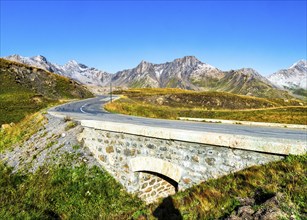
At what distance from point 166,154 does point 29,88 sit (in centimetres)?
6279

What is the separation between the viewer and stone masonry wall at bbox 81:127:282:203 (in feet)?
24.6

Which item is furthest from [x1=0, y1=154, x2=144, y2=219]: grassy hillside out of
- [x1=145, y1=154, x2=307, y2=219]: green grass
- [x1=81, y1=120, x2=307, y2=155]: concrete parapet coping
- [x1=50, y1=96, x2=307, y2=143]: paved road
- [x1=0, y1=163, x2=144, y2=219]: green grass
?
[x1=50, y1=96, x2=307, y2=143]: paved road

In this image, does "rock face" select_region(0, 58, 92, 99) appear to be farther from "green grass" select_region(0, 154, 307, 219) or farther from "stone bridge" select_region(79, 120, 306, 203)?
"stone bridge" select_region(79, 120, 306, 203)

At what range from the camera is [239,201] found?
596 centimetres

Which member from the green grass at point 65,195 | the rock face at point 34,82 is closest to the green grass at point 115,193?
the green grass at point 65,195

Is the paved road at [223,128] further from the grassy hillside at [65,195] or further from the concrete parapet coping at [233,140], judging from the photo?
the grassy hillside at [65,195]

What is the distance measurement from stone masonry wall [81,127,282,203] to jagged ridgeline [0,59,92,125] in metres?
35.0

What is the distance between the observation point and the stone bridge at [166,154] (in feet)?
23.2

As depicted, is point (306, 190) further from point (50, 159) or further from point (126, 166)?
point (50, 159)

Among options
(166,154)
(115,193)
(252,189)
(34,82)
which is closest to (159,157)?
(166,154)

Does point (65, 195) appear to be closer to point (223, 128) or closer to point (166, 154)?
point (166, 154)

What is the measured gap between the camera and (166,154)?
29.9 feet

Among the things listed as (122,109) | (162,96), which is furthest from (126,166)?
(162,96)

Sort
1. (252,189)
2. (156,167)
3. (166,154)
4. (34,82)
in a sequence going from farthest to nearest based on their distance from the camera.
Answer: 1. (34,82)
2. (156,167)
3. (166,154)
4. (252,189)
